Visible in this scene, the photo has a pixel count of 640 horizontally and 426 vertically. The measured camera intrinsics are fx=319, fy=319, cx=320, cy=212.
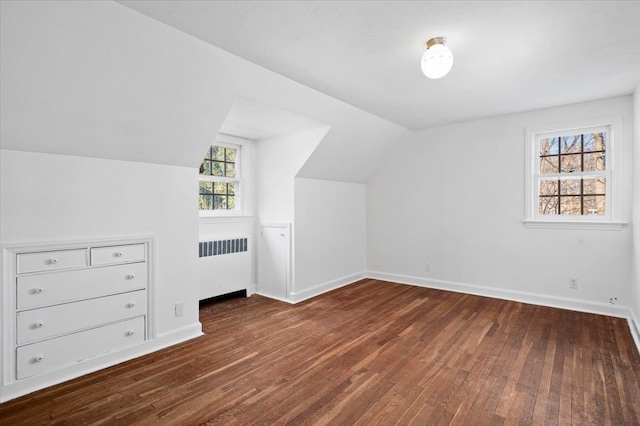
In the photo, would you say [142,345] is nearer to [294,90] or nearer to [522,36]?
[294,90]

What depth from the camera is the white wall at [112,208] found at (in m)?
2.19

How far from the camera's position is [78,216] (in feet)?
8.04

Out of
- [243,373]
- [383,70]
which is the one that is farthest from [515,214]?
[243,373]

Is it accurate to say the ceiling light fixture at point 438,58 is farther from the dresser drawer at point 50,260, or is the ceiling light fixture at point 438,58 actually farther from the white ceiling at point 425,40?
the dresser drawer at point 50,260

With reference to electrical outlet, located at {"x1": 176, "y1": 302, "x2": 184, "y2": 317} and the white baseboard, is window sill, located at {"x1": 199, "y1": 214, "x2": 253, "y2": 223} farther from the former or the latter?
the white baseboard

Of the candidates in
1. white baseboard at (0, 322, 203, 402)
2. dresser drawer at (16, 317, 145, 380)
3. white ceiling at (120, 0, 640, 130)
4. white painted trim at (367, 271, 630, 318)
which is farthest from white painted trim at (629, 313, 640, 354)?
dresser drawer at (16, 317, 145, 380)

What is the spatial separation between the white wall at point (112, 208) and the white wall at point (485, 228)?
3298mm

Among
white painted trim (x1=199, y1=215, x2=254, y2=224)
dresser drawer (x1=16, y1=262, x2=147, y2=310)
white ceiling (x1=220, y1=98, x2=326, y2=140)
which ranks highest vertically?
white ceiling (x1=220, y1=98, x2=326, y2=140)

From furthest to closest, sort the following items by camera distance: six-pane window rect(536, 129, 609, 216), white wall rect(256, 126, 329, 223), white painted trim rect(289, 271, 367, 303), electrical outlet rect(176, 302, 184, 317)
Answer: white painted trim rect(289, 271, 367, 303), white wall rect(256, 126, 329, 223), six-pane window rect(536, 129, 609, 216), electrical outlet rect(176, 302, 184, 317)

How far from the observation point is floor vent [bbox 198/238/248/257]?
396 cm

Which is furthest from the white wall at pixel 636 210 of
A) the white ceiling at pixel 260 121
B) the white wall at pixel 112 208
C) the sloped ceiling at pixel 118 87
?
the white wall at pixel 112 208

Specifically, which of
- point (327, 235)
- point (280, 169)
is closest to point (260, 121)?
point (280, 169)

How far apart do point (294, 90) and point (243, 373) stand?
2522mm

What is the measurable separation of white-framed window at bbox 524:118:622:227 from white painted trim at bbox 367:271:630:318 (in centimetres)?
92
